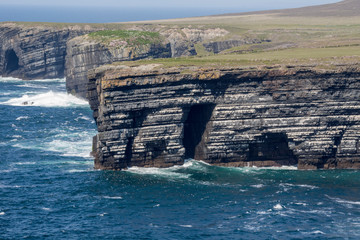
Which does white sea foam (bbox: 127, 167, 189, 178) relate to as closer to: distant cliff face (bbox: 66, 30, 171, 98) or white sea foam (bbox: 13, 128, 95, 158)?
white sea foam (bbox: 13, 128, 95, 158)

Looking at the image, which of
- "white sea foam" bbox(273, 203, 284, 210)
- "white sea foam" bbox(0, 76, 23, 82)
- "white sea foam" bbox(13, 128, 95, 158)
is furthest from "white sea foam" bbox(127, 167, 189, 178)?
"white sea foam" bbox(0, 76, 23, 82)

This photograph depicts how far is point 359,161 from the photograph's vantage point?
7025cm

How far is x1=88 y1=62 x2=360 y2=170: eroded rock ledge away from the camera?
68.6m

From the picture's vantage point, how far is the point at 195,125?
73750mm

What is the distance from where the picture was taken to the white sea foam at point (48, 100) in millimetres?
127375

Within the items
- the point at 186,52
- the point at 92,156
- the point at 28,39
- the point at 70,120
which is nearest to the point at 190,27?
the point at 186,52

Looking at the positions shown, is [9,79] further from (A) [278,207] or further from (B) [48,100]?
(A) [278,207]

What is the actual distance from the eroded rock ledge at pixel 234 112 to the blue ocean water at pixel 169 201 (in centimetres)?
258

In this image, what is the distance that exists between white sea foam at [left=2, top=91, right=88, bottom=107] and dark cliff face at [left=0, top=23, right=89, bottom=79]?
32.2 meters

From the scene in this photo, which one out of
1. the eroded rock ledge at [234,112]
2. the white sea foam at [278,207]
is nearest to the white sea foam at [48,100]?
the eroded rock ledge at [234,112]

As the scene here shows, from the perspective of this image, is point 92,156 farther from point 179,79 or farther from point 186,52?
point 186,52

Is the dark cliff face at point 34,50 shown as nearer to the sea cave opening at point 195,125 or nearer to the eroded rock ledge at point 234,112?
the sea cave opening at point 195,125

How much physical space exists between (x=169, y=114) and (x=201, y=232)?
20018 millimetres

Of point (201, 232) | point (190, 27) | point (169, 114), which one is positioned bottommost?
point (201, 232)
